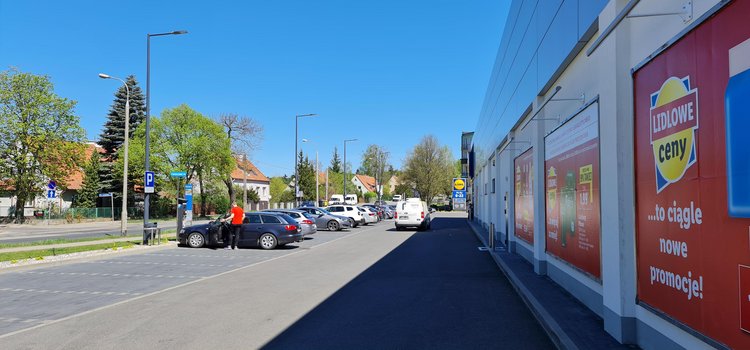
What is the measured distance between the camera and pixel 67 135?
4209 cm

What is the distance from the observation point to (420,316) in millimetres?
7828

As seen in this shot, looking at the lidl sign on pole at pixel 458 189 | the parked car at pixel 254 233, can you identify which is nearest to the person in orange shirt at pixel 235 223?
the parked car at pixel 254 233

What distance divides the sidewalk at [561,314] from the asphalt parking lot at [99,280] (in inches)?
284

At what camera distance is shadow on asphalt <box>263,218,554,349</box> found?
6305 millimetres

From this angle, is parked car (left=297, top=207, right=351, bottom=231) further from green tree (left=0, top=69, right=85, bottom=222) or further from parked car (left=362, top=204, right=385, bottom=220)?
green tree (left=0, top=69, right=85, bottom=222)

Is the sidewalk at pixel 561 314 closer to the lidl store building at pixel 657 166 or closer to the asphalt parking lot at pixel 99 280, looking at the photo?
the lidl store building at pixel 657 166

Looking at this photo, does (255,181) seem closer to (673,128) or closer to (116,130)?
(116,130)

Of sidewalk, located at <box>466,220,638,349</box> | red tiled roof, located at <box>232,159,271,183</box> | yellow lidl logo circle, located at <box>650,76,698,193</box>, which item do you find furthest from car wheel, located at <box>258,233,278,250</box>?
red tiled roof, located at <box>232,159,271,183</box>

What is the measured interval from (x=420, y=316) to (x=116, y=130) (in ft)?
168

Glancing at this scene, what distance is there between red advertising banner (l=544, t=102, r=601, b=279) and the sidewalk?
0.64m

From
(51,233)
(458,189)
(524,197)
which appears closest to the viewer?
(524,197)

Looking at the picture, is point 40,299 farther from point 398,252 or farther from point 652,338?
point 398,252

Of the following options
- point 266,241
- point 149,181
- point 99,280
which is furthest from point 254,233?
point 99,280

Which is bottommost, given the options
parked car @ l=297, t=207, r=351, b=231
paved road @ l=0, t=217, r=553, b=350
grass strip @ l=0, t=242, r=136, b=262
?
paved road @ l=0, t=217, r=553, b=350
